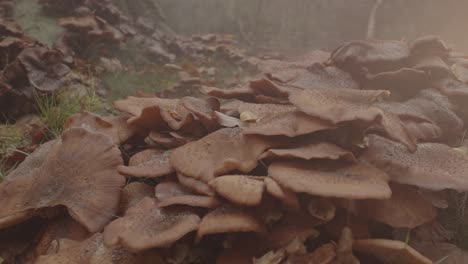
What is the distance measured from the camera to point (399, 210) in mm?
2117

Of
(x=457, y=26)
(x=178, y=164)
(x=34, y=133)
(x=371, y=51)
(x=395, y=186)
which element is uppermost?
(x=371, y=51)

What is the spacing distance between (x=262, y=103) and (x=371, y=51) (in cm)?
97

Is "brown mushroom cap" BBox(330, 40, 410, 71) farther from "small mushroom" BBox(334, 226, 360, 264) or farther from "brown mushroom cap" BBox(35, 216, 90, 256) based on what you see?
"brown mushroom cap" BBox(35, 216, 90, 256)

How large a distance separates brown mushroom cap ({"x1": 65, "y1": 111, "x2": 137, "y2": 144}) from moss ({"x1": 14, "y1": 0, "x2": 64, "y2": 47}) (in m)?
4.79

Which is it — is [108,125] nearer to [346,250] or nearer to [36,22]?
[346,250]

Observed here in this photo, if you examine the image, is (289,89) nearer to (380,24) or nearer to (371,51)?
(371,51)

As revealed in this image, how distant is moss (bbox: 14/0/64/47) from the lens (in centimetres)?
730

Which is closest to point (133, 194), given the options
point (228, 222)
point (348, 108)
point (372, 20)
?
point (228, 222)

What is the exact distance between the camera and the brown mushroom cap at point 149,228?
1903mm

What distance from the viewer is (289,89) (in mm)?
2754

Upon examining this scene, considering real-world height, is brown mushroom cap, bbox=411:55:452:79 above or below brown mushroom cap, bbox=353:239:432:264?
above

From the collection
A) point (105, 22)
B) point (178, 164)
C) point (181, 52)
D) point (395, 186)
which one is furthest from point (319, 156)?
point (181, 52)

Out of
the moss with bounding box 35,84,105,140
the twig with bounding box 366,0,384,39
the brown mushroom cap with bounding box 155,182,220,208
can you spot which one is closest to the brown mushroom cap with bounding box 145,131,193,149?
the brown mushroom cap with bounding box 155,182,220,208

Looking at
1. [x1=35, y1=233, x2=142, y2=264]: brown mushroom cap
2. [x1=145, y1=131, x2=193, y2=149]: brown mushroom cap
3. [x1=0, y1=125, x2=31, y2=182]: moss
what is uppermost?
[x1=145, y1=131, x2=193, y2=149]: brown mushroom cap
